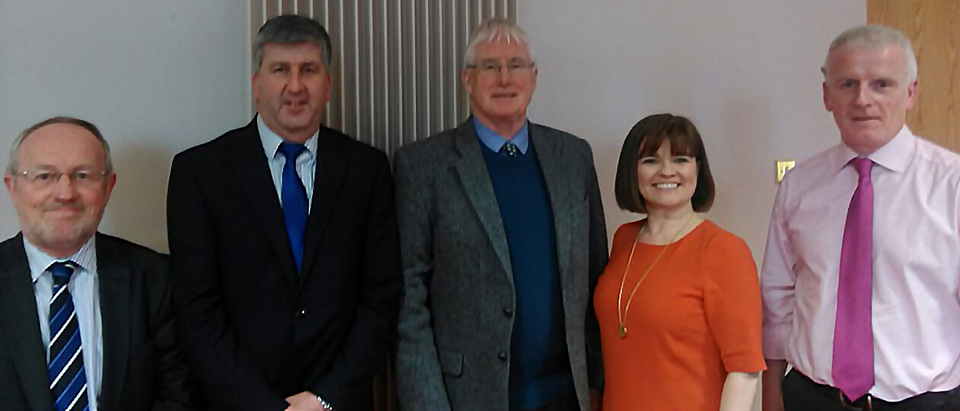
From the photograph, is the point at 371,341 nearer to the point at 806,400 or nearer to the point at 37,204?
the point at 37,204

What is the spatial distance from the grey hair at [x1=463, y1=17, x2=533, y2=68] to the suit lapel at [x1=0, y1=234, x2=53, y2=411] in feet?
4.01

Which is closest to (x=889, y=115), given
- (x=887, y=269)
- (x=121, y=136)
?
(x=887, y=269)

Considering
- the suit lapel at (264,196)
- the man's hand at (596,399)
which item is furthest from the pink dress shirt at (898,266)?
the suit lapel at (264,196)

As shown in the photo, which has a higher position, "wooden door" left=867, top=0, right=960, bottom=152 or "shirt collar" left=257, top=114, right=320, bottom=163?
"wooden door" left=867, top=0, right=960, bottom=152

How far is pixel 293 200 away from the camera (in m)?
1.90

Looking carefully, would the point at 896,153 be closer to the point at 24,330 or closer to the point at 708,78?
the point at 708,78

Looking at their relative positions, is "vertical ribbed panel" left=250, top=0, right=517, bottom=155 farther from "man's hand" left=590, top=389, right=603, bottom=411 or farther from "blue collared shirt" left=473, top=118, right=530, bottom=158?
"man's hand" left=590, top=389, right=603, bottom=411

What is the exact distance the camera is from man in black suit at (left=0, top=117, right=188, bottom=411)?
1701 mm

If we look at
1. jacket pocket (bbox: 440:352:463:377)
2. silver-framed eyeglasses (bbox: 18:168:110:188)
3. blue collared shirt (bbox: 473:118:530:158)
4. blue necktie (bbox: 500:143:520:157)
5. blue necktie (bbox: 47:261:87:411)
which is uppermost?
blue collared shirt (bbox: 473:118:530:158)

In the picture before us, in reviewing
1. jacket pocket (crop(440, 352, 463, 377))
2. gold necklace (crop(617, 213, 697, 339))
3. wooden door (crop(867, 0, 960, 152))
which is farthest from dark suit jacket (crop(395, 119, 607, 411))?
wooden door (crop(867, 0, 960, 152))

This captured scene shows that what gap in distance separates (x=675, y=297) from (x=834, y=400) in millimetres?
512

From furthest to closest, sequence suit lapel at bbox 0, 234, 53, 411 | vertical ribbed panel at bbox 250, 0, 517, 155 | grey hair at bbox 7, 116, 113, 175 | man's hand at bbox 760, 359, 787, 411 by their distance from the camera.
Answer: vertical ribbed panel at bbox 250, 0, 517, 155 → man's hand at bbox 760, 359, 787, 411 → grey hair at bbox 7, 116, 113, 175 → suit lapel at bbox 0, 234, 53, 411

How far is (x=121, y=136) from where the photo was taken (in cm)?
217

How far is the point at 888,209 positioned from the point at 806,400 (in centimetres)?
55
